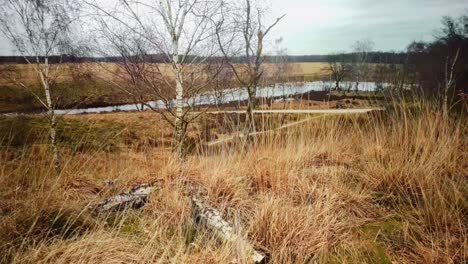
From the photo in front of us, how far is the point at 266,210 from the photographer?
75.5 inches

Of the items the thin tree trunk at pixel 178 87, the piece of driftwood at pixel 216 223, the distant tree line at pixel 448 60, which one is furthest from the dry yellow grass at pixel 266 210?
the distant tree line at pixel 448 60

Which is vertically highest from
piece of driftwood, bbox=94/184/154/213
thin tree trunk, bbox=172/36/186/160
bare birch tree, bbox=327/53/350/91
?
bare birch tree, bbox=327/53/350/91

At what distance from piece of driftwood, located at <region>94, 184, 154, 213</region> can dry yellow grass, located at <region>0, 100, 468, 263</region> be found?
0.09m

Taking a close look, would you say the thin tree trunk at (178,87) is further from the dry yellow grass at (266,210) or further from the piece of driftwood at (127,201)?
the piece of driftwood at (127,201)

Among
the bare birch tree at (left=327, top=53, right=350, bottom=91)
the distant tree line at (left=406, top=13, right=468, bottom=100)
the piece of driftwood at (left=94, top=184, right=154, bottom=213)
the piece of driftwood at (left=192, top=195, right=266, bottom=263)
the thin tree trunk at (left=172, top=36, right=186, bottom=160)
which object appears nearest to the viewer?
the piece of driftwood at (left=192, top=195, right=266, bottom=263)

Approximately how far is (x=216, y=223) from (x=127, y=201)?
92 centimetres

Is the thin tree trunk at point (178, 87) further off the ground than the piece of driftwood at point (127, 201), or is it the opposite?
the thin tree trunk at point (178, 87)

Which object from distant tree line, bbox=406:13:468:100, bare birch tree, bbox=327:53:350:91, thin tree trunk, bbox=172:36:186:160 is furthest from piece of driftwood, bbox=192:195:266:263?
bare birch tree, bbox=327:53:350:91

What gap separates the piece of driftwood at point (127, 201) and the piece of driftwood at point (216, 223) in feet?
1.61

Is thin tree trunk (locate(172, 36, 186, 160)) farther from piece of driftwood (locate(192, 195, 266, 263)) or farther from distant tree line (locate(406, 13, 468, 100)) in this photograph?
distant tree line (locate(406, 13, 468, 100))

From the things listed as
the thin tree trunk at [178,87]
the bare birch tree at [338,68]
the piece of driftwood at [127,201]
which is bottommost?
the piece of driftwood at [127,201]

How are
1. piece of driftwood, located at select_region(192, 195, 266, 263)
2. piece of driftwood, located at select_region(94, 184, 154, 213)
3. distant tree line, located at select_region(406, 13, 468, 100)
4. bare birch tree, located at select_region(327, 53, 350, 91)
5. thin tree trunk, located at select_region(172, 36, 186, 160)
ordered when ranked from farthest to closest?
bare birch tree, located at select_region(327, 53, 350, 91) < distant tree line, located at select_region(406, 13, 468, 100) < thin tree trunk, located at select_region(172, 36, 186, 160) < piece of driftwood, located at select_region(94, 184, 154, 213) < piece of driftwood, located at select_region(192, 195, 266, 263)

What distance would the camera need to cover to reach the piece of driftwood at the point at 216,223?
5.44ft

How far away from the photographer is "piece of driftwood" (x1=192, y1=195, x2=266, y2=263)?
166 cm
